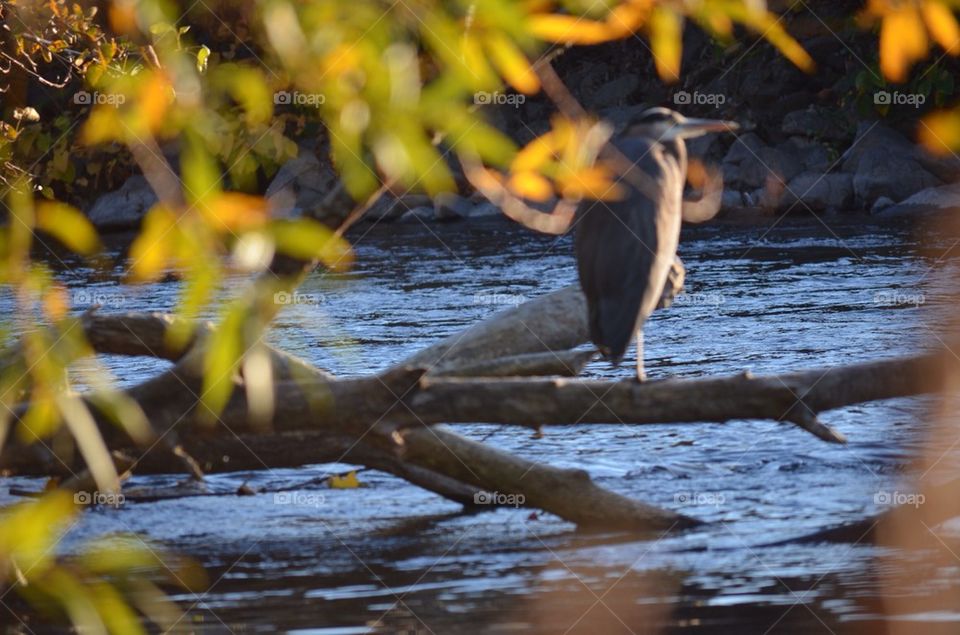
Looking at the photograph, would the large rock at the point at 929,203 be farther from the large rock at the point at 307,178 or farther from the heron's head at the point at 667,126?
the heron's head at the point at 667,126

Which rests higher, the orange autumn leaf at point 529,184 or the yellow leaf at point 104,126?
the yellow leaf at point 104,126

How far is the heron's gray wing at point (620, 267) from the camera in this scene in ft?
18.7

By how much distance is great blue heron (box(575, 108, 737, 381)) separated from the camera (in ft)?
18.8

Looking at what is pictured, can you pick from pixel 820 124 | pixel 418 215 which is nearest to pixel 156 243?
pixel 418 215

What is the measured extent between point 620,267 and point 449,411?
1650 millimetres

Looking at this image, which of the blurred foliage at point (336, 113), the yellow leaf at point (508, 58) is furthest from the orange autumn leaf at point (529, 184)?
the yellow leaf at point (508, 58)

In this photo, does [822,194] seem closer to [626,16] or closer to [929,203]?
[929,203]

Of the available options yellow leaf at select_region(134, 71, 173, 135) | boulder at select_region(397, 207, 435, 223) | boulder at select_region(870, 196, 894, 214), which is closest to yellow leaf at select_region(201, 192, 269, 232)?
yellow leaf at select_region(134, 71, 173, 135)

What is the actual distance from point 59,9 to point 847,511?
3.52 meters

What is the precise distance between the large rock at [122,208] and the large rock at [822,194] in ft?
28.1

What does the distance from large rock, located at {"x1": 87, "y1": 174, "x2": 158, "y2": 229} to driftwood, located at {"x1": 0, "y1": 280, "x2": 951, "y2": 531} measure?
15.0 m

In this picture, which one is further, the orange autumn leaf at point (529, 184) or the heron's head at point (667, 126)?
the heron's head at point (667, 126)

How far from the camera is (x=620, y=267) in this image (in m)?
5.71

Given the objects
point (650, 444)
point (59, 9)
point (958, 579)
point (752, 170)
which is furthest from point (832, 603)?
point (752, 170)
